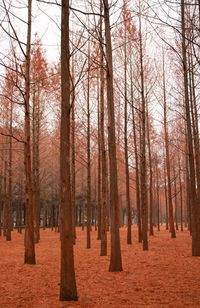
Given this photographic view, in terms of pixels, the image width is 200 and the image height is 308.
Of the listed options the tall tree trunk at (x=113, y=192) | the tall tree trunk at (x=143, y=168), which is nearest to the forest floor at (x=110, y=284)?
the tall tree trunk at (x=113, y=192)

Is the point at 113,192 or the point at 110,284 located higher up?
the point at 113,192

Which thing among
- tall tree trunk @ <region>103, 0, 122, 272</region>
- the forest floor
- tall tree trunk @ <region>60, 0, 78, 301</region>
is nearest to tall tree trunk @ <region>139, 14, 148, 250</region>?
the forest floor

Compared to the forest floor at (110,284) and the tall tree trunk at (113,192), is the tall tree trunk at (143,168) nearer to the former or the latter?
the forest floor at (110,284)

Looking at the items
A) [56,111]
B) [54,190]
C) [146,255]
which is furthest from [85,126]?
[54,190]

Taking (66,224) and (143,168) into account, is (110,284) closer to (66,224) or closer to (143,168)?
(66,224)

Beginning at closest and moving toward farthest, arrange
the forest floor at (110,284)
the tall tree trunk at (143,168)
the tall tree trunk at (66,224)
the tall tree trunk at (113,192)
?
1. the forest floor at (110,284)
2. the tall tree trunk at (66,224)
3. the tall tree trunk at (113,192)
4. the tall tree trunk at (143,168)

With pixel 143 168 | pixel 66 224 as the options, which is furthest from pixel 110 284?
pixel 143 168

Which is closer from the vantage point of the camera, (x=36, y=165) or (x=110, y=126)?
(x=110, y=126)

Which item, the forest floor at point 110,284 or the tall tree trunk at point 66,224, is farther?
the tall tree trunk at point 66,224

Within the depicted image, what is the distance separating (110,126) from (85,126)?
6622 millimetres

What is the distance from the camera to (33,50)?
587 inches

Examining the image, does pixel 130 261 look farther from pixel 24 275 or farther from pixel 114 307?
pixel 114 307

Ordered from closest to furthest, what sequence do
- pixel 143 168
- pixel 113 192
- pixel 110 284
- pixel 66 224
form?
pixel 66 224
pixel 110 284
pixel 113 192
pixel 143 168

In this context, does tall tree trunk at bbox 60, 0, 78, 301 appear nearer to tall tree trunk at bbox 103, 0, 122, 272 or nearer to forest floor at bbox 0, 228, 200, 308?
forest floor at bbox 0, 228, 200, 308
